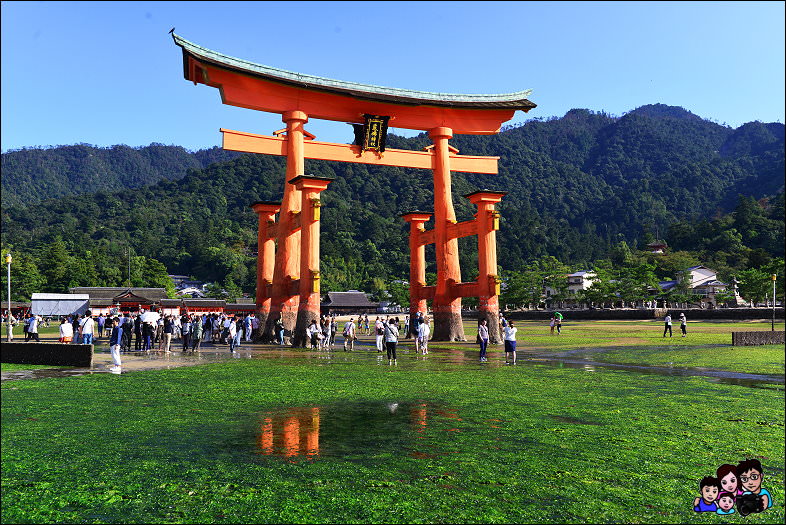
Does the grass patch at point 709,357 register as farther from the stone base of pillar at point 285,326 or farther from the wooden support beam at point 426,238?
the stone base of pillar at point 285,326

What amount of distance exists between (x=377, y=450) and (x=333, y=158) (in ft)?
73.1

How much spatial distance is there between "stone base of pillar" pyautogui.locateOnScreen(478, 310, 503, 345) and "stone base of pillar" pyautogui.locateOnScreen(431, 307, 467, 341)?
7.44 ft

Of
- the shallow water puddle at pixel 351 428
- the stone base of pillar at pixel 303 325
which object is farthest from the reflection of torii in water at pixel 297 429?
the stone base of pillar at pixel 303 325

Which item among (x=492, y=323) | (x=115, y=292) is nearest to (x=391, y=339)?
(x=492, y=323)

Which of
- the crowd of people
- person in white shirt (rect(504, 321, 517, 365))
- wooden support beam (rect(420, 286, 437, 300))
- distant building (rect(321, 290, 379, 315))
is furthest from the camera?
distant building (rect(321, 290, 379, 315))

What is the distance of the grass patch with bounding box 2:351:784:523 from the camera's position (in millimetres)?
4906

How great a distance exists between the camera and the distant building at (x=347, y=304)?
82.5 metres

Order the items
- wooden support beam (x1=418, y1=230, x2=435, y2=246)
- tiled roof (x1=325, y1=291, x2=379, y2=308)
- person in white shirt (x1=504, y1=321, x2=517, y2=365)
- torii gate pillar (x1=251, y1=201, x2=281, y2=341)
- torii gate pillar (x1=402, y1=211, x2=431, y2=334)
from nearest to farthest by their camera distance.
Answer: person in white shirt (x1=504, y1=321, x2=517, y2=365)
wooden support beam (x1=418, y1=230, x2=435, y2=246)
torii gate pillar (x1=251, y1=201, x2=281, y2=341)
torii gate pillar (x1=402, y1=211, x2=431, y2=334)
tiled roof (x1=325, y1=291, x2=379, y2=308)

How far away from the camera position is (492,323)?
25.3 m

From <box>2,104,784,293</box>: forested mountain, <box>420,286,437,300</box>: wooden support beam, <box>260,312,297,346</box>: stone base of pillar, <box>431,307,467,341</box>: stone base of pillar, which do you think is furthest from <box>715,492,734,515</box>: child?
<box>2,104,784,293</box>: forested mountain

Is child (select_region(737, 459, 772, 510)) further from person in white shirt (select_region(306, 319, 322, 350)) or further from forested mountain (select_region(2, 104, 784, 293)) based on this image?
forested mountain (select_region(2, 104, 784, 293))

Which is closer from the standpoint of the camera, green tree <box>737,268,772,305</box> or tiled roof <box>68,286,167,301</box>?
green tree <box>737,268,772,305</box>

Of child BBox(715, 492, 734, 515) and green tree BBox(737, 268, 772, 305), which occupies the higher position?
green tree BBox(737, 268, 772, 305)

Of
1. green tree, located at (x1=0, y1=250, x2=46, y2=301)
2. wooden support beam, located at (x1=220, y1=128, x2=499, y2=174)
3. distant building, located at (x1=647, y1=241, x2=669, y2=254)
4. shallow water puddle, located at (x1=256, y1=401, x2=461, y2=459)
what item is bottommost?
shallow water puddle, located at (x1=256, y1=401, x2=461, y2=459)
